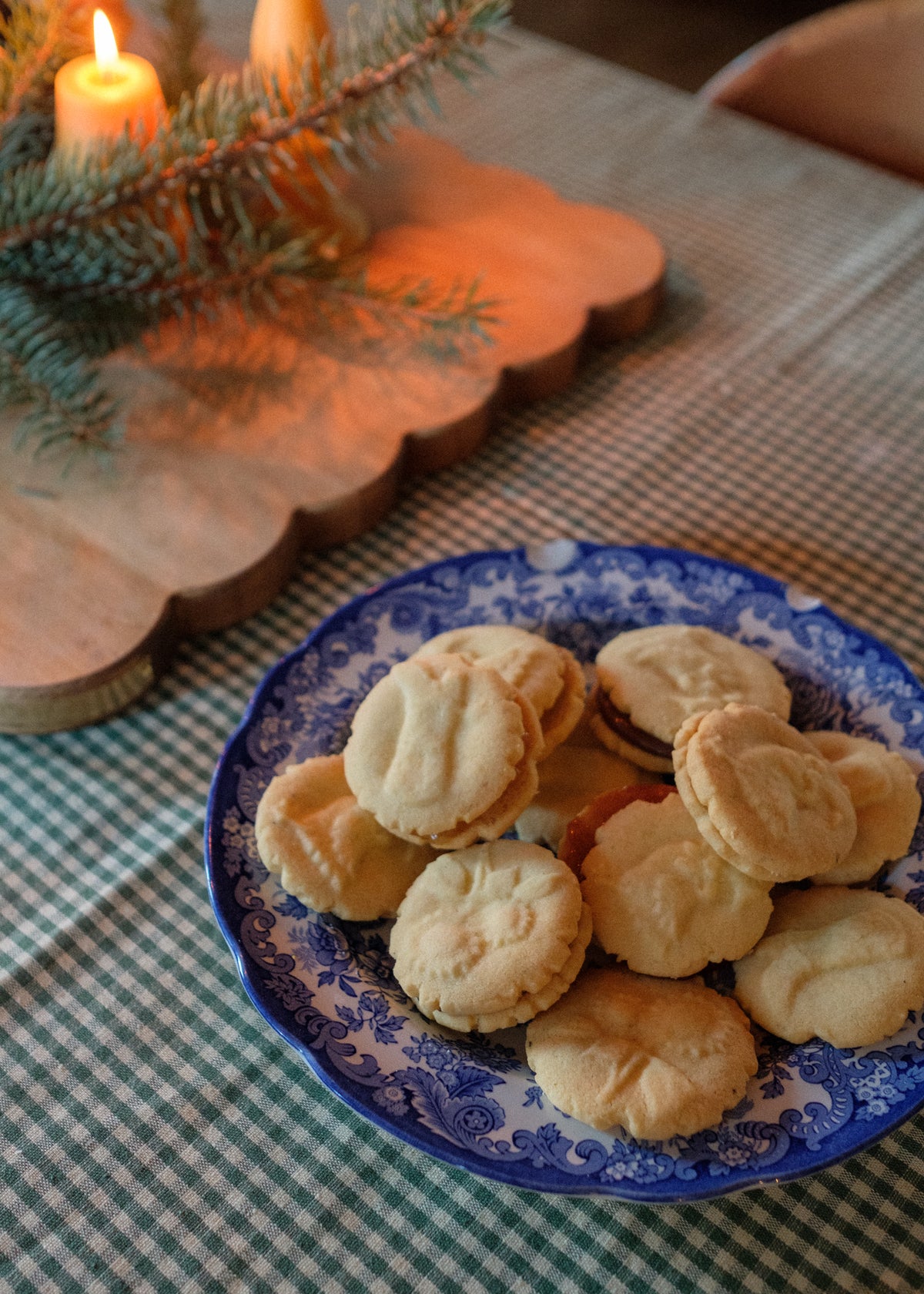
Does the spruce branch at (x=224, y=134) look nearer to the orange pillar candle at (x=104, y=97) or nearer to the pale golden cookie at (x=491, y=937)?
the orange pillar candle at (x=104, y=97)

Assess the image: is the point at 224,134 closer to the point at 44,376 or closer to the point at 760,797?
the point at 44,376

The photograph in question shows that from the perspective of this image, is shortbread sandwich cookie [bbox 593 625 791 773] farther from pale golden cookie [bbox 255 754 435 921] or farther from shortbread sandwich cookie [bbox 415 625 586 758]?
pale golden cookie [bbox 255 754 435 921]


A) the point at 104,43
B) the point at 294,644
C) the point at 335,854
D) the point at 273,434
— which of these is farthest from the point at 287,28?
the point at 335,854

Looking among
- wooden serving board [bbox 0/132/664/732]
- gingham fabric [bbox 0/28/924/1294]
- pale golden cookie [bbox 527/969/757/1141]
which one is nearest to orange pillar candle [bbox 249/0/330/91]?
wooden serving board [bbox 0/132/664/732]

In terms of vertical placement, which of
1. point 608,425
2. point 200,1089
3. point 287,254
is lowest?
point 200,1089

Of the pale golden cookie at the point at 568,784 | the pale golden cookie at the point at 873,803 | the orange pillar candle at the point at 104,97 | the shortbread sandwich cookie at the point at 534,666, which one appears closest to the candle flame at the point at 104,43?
the orange pillar candle at the point at 104,97

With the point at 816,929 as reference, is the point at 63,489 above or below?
above

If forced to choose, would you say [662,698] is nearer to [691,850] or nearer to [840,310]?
[691,850]

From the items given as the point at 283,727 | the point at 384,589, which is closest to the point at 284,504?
the point at 384,589
